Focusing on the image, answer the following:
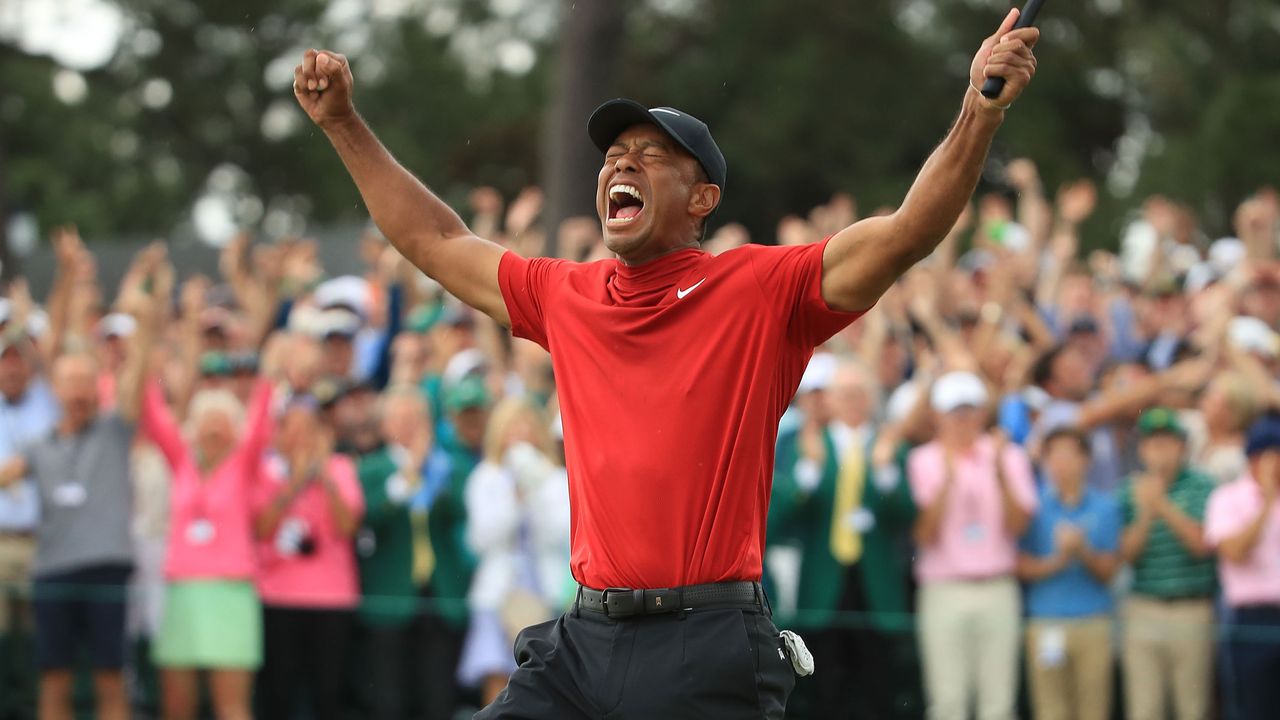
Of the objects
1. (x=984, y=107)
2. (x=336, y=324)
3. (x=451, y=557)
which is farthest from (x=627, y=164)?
(x=336, y=324)

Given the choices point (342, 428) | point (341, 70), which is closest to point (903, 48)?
point (342, 428)

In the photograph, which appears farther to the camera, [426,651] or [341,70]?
[426,651]

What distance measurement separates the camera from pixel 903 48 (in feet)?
101

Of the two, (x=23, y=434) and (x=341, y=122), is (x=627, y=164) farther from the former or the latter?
(x=23, y=434)

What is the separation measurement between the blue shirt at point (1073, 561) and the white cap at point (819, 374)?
137cm

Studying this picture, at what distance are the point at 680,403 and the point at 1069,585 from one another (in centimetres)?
533

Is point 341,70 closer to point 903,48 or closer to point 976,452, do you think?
point 976,452

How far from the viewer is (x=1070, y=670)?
9586 mm

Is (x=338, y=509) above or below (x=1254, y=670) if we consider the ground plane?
above

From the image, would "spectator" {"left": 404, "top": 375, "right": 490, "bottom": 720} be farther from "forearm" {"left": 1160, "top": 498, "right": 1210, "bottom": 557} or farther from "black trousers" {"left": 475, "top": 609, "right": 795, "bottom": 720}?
"black trousers" {"left": 475, "top": 609, "right": 795, "bottom": 720}

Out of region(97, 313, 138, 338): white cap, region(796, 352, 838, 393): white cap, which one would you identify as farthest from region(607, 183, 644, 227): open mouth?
region(97, 313, 138, 338): white cap

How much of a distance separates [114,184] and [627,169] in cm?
3306

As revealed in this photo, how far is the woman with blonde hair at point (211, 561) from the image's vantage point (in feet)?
32.9

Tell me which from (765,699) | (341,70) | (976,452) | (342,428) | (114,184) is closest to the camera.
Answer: (765,699)
